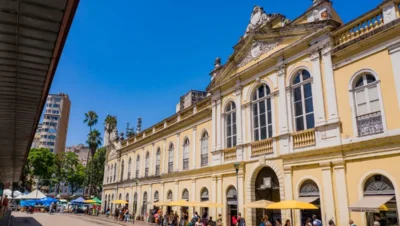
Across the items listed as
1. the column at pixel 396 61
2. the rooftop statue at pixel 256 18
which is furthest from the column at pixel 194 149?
the column at pixel 396 61

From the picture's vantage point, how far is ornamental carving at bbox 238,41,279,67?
746 inches

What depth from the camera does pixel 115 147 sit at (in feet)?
151

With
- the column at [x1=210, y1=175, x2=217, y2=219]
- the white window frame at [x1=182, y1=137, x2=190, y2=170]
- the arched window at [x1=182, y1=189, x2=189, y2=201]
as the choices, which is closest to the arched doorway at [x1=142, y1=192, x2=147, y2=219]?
the arched window at [x1=182, y1=189, x2=189, y2=201]

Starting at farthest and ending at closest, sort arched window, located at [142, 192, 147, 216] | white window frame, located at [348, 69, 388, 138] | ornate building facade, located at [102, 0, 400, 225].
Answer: arched window, located at [142, 192, 147, 216] → ornate building facade, located at [102, 0, 400, 225] → white window frame, located at [348, 69, 388, 138]

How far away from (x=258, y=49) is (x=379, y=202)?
35.9ft

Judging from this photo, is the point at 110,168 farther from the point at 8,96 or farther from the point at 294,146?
the point at 8,96

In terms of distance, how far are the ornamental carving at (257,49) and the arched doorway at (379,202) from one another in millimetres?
8965

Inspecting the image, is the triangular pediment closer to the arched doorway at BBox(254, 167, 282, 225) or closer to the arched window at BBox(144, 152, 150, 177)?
the arched doorway at BBox(254, 167, 282, 225)

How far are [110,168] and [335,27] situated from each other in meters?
39.0

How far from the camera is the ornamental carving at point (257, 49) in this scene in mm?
18958

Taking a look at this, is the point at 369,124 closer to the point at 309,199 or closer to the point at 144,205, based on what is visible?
the point at 309,199

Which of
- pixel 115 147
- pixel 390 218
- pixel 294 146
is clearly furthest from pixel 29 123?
pixel 115 147

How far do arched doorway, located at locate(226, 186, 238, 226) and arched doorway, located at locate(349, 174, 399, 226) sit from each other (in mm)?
8506

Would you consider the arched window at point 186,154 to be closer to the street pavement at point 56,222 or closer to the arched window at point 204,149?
the arched window at point 204,149
